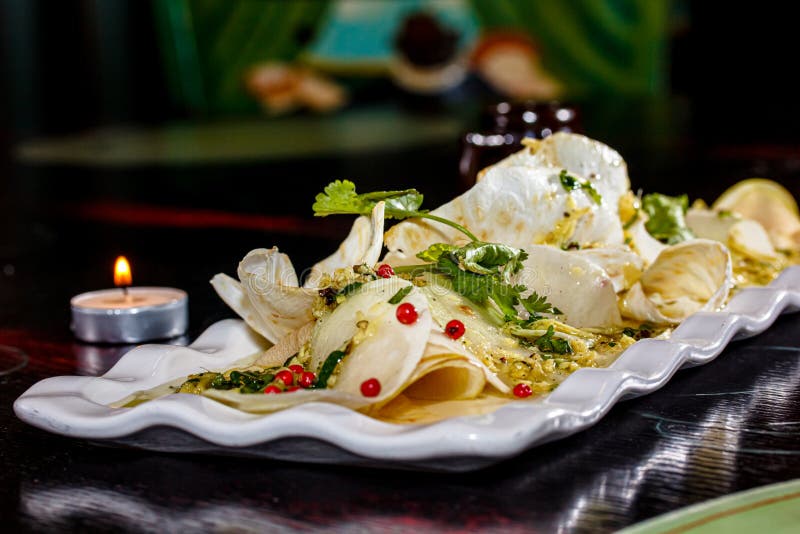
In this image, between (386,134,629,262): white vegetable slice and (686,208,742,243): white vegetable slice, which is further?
(686,208,742,243): white vegetable slice

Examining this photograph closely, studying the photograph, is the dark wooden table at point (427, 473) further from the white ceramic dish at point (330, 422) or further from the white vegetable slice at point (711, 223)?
the white vegetable slice at point (711, 223)

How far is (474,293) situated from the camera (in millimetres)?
1326

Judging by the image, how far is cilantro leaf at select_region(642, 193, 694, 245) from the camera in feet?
6.09

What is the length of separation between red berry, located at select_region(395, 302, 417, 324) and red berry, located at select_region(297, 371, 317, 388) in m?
0.13

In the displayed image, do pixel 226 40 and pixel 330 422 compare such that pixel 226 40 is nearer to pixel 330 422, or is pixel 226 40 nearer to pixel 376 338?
pixel 376 338

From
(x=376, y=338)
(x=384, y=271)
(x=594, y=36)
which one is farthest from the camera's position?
(x=594, y=36)

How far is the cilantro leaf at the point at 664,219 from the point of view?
1.86 meters

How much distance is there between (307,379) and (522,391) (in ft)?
0.81

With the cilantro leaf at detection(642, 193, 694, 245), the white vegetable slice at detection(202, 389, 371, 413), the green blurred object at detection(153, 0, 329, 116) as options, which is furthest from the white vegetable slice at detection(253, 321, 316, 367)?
the green blurred object at detection(153, 0, 329, 116)

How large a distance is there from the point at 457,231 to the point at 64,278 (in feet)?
3.51

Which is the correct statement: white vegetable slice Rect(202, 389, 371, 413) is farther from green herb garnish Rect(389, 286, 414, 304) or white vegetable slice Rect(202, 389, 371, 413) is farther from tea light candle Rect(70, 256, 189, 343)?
tea light candle Rect(70, 256, 189, 343)

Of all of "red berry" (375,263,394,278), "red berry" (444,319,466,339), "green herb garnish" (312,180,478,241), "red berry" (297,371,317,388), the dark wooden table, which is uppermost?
"green herb garnish" (312,180,478,241)

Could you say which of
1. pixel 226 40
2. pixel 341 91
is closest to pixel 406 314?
pixel 341 91

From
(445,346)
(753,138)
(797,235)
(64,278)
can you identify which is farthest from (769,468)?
(753,138)
